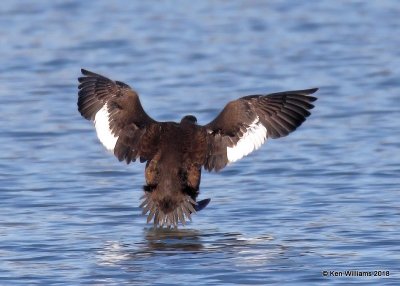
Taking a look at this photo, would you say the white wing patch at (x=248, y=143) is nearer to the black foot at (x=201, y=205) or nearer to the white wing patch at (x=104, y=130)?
the black foot at (x=201, y=205)

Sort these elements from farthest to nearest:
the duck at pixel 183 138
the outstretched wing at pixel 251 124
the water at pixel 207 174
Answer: the outstretched wing at pixel 251 124, the duck at pixel 183 138, the water at pixel 207 174

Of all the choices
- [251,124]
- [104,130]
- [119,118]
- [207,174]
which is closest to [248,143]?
[251,124]

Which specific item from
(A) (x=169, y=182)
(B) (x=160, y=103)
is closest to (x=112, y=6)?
(B) (x=160, y=103)

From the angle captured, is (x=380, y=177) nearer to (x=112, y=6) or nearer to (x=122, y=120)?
(x=122, y=120)

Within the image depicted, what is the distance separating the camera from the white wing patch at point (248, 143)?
9.48m

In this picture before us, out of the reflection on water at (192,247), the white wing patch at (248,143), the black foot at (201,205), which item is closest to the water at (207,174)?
the reflection on water at (192,247)

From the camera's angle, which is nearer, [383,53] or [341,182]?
[341,182]

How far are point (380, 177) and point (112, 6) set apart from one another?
9777 mm

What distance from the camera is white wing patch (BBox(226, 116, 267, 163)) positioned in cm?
948

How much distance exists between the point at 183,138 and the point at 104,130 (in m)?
0.68

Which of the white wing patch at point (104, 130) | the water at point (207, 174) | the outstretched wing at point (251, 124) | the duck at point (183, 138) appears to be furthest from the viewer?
the white wing patch at point (104, 130)

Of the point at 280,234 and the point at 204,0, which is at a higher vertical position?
the point at 204,0

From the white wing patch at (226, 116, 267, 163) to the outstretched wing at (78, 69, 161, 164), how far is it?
600 mm

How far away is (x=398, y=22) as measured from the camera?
1817cm
